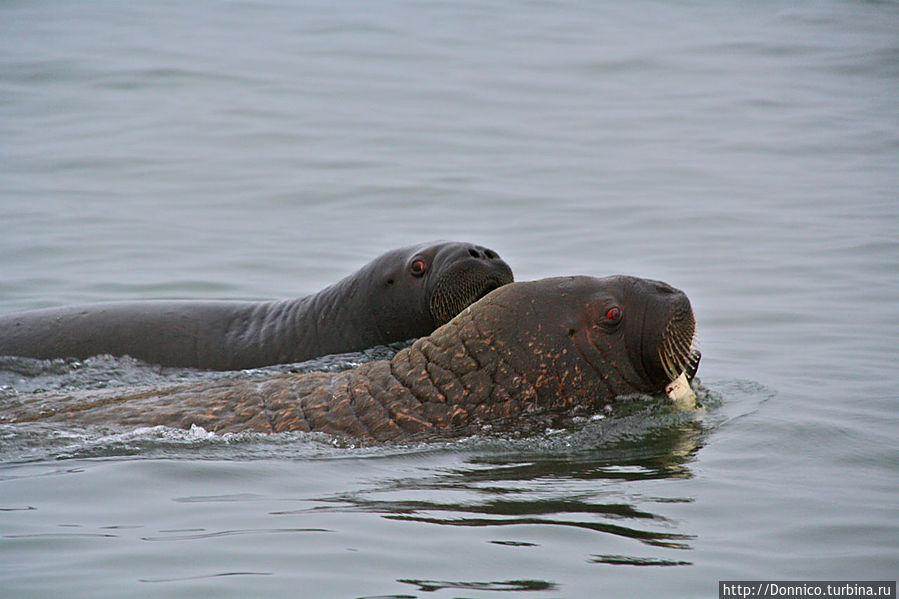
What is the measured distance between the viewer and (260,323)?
445 inches

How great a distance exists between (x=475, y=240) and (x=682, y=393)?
25.1 feet

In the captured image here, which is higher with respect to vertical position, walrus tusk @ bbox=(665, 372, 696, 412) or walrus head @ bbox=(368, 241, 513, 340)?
walrus head @ bbox=(368, 241, 513, 340)

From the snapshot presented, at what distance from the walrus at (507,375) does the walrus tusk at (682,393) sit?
6cm

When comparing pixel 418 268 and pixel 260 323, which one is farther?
pixel 260 323

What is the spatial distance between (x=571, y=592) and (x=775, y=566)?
3.29 ft

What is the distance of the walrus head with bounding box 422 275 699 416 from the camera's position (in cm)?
809

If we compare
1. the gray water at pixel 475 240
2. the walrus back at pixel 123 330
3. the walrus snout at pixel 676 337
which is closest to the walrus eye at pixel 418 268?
the gray water at pixel 475 240

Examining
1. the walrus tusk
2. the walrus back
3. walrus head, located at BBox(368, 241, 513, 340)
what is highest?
walrus head, located at BBox(368, 241, 513, 340)

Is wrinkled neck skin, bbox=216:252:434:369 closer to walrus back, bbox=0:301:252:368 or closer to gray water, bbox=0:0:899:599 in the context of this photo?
walrus back, bbox=0:301:252:368

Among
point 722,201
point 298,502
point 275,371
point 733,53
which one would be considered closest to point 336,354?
point 275,371

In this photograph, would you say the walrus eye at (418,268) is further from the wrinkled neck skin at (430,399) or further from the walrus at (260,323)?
the wrinkled neck skin at (430,399)

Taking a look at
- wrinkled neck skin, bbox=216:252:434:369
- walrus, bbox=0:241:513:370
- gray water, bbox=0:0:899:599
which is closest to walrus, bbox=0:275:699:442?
gray water, bbox=0:0:899:599

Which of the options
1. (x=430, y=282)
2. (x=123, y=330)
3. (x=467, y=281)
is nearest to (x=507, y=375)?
(x=467, y=281)

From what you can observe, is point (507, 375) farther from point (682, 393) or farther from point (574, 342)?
point (682, 393)
